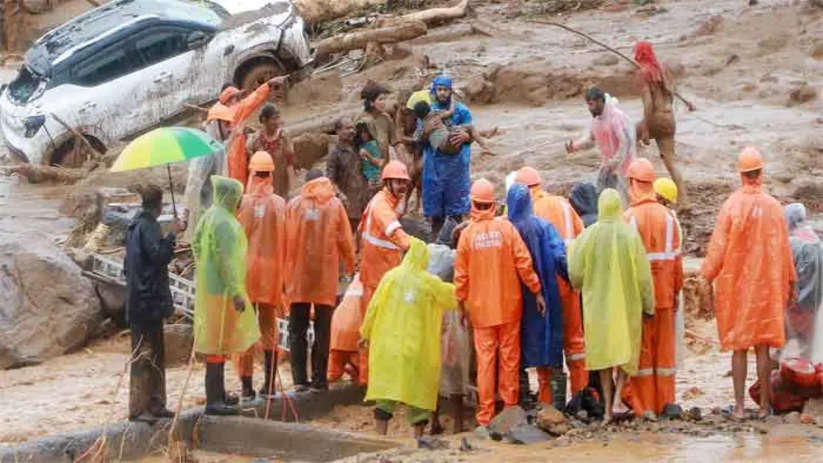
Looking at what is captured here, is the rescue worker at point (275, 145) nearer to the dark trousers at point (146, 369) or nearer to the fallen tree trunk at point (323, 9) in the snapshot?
the dark trousers at point (146, 369)

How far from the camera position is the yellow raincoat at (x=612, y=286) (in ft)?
38.3

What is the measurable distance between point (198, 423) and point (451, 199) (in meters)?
3.67

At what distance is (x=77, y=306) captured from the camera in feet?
51.4

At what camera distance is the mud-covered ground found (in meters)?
13.0

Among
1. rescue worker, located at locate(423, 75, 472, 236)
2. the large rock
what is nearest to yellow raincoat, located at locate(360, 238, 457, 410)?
rescue worker, located at locate(423, 75, 472, 236)

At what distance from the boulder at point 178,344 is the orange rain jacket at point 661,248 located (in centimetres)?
436

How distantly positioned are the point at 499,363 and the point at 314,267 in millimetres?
1778

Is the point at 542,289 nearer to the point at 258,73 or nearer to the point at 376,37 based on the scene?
the point at 258,73

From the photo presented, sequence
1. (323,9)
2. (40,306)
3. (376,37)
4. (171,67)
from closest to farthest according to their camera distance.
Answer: (40,306), (171,67), (376,37), (323,9)

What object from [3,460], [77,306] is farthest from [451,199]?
[3,460]

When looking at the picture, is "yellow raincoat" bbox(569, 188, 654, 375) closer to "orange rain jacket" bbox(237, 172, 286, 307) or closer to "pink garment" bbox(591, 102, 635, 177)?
"orange rain jacket" bbox(237, 172, 286, 307)

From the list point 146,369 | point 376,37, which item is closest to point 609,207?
point 146,369

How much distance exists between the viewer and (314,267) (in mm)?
13195

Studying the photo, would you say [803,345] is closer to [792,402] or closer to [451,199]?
[792,402]
